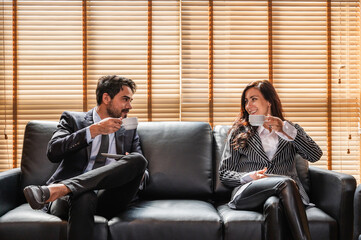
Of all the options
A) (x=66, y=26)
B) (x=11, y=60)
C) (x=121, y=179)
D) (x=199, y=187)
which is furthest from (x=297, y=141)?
(x=11, y=60)

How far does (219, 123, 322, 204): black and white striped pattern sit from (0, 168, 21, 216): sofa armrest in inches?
55.0

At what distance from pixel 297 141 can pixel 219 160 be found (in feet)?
1.97

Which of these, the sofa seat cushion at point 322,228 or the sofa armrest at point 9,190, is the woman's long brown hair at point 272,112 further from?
the sofa armrest at point 9,190

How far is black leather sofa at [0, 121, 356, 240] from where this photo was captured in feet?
6.31

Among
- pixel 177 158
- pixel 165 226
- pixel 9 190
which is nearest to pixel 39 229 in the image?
pixel 9 190

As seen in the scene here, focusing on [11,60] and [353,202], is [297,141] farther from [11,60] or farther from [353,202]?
[11,60]

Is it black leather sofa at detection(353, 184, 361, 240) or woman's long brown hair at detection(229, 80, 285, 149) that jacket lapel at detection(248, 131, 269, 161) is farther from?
black leather sofa at detection(353, 184, 361, 240)

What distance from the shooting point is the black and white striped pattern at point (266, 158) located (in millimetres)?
2260

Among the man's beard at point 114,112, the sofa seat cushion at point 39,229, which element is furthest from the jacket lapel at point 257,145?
the sofa seat cushion at point 39,229

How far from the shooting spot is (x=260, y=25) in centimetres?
312

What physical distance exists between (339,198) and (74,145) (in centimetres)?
162

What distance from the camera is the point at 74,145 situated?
2121 millimetres

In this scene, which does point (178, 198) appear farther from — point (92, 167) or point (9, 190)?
point (9, 190)

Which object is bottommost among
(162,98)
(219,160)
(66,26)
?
(219,160)
